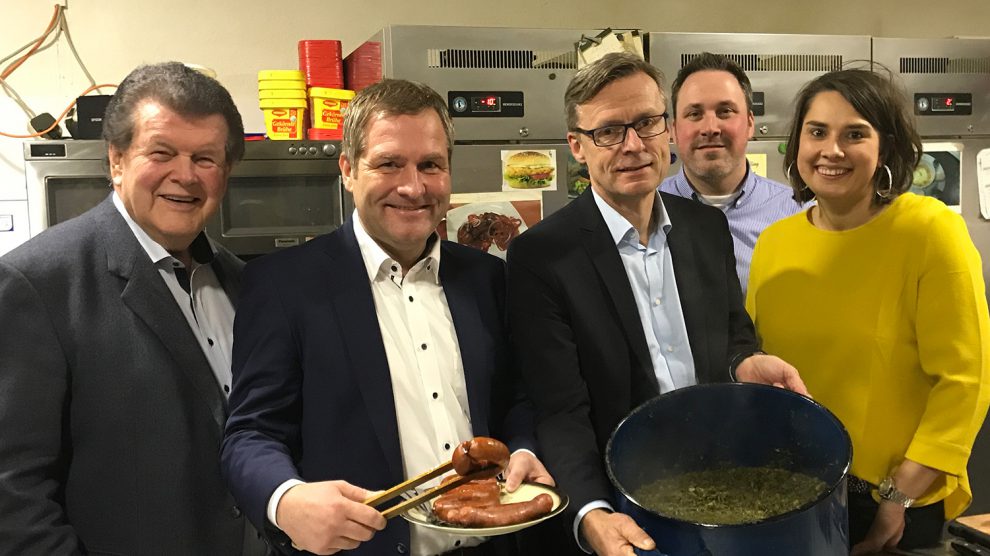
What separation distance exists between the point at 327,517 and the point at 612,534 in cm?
43

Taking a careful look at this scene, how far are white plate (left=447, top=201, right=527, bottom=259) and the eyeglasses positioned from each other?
1074 mm

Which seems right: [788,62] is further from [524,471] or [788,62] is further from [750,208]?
[524,471]

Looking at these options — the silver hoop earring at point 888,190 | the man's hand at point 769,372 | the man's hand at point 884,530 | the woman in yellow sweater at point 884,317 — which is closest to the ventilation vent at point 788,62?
the woman in yellow sweater at point 884,317

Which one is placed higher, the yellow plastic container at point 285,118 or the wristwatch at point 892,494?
the yellow plastic container at point 285,118

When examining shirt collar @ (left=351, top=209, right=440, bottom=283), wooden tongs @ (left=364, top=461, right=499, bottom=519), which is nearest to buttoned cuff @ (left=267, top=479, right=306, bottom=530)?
wooden tongs @ (left=364, top=461, right=499, bottom=519)

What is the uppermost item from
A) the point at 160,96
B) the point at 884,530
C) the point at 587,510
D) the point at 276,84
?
the point at 276,84

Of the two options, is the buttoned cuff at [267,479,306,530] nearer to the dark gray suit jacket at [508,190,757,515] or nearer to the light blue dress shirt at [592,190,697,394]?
the dark gray suit jacket at [508,190,757,515]

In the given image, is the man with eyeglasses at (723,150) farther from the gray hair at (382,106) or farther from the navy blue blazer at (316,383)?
the navy blue blazer at (316,383)

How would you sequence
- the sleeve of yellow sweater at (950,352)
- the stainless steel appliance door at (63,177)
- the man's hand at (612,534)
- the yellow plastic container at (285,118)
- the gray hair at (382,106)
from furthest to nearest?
the yellow plastic container at (285,118) < the stainless steel appliance door at (63,177) < the sleeve of yellow sweater at (950,352) < the gray hair at (382,106) < the man's hand at (612,534)

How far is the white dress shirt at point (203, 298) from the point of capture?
1.66m

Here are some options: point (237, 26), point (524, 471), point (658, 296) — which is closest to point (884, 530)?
point (658, 296)

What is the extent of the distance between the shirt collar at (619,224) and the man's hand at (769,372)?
1.01ft

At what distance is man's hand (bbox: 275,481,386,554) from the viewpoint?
1.27 metres

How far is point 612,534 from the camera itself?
52.7 inches
